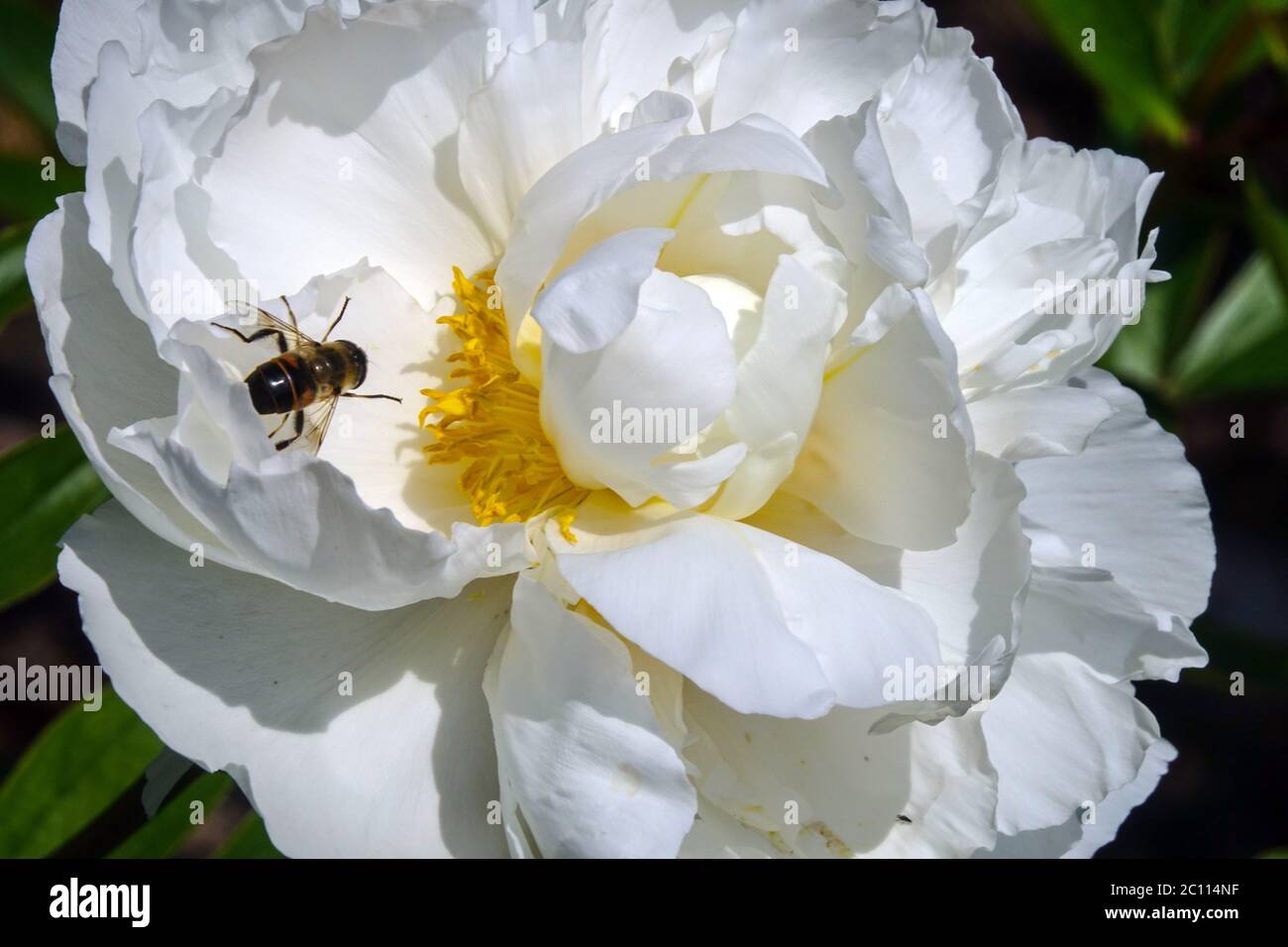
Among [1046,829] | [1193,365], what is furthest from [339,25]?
[1193,365]

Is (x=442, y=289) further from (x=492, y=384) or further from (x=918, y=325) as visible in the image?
(x=918, y=325)

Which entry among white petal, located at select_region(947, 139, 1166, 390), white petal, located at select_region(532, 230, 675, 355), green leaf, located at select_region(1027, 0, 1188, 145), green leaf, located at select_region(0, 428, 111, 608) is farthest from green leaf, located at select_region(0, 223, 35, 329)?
green leaf, located at select_region(1027, 0, 1188, 145)

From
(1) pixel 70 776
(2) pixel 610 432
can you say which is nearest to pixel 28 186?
(1) pixel 70 776

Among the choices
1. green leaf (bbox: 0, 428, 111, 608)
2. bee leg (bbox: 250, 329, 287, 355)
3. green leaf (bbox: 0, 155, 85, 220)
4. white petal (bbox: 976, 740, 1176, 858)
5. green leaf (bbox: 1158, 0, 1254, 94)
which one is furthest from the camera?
green leaf (bbox: 1158, 0, 1254, 94)

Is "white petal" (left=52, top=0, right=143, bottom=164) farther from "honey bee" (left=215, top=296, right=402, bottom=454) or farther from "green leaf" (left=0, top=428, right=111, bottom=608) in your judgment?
"green leaf" (left=0, top=428, right=111, bottom=608)

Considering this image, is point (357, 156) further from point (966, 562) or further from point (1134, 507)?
point (1134, 507)

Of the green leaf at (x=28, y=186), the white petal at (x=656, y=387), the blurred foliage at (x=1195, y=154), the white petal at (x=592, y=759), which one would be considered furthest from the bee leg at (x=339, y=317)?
the blurred foliage at (x=1195, y=154)
